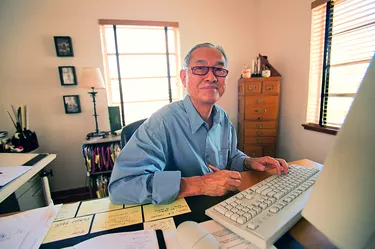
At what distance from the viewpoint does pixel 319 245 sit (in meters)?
0.43

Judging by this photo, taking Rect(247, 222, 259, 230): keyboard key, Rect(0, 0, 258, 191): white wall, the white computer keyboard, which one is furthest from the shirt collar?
Rect(0, 0, 258, 191): white wall

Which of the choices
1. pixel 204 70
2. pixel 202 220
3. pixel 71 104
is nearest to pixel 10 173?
pixel 202 220

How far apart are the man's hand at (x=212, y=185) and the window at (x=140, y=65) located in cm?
209

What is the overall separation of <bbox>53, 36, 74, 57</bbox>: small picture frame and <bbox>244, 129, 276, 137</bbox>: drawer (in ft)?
8.06

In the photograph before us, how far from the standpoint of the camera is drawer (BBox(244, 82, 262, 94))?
7.35ft

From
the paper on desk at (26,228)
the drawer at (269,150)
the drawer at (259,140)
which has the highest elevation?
the paper on desk at (26,228)

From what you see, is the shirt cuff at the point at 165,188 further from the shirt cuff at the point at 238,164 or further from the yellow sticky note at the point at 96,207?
the shirt cuff at the point at 238,164

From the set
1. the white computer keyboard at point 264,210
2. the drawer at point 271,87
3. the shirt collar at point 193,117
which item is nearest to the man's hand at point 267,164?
the white computer keyboard at point 264,210

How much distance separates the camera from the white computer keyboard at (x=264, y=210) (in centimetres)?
43

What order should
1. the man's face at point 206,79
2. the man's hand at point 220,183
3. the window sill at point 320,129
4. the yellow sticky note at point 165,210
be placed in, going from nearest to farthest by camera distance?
the yellow sticky note at point 165,210 → the man's hand at point 220,183 → the man's face at point 206,79 → the window sill at point 320,129

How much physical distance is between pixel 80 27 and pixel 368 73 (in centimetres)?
271

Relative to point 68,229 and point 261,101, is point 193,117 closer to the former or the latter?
point 68,229

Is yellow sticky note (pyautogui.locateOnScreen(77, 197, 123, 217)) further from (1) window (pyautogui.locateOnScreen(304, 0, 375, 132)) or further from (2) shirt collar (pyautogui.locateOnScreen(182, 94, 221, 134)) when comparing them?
(1) window (pyautogui.locateOnScreen(304, 0, 375, 132))

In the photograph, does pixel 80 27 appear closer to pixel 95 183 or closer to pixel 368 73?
pixel 95 183
